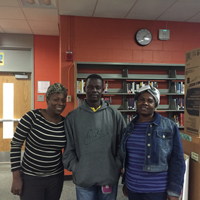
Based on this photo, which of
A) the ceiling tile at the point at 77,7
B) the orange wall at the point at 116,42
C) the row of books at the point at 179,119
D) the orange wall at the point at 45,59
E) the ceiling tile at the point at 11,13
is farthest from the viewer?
the orange wall at the point at 45,59

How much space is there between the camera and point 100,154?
133 cm

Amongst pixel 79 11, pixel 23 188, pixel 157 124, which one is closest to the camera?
pixel 157 124

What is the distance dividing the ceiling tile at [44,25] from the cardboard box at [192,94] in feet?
9.65

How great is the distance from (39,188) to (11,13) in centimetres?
301

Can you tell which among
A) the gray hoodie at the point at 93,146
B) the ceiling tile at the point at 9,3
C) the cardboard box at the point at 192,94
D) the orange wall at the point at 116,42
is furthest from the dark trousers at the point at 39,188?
the ceiling tile at the point at 9,3

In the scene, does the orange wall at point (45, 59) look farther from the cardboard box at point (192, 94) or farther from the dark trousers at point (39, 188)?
the cardboard box at point (192, 94)

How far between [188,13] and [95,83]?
109 inches

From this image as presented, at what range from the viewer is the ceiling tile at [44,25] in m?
3.53

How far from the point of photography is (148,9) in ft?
9.78

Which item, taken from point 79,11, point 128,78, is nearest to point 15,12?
point 79,11

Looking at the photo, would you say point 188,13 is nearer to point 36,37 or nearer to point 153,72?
point 153,72

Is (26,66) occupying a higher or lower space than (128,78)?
higher

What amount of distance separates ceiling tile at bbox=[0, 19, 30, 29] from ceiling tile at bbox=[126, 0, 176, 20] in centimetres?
207

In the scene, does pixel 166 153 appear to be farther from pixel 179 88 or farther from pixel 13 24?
pixel 13 24
